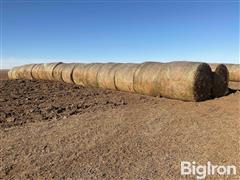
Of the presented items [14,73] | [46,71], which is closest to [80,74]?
[46,71]

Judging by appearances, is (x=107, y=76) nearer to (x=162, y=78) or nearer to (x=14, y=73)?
(x=162, y=78)

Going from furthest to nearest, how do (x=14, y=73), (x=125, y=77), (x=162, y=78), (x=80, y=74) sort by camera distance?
(x=14, y=73), (x=80, y=74), (x=125, y=77), (x=162, y=78)

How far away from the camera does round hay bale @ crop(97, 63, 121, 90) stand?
1619 cm

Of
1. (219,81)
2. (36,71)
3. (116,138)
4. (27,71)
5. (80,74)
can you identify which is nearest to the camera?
(116,138)

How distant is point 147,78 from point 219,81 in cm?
281

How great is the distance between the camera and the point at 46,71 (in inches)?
930

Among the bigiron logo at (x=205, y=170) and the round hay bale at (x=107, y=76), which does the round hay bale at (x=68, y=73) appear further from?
the bigiron logo at (x=205, y=170)

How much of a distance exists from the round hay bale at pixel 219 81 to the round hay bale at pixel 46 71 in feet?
43.9

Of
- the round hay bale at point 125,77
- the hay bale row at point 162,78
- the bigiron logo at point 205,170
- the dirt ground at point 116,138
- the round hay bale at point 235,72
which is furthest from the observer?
the round hay bale at point 235,72

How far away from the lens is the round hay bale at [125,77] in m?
14.6

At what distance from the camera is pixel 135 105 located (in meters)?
11.2

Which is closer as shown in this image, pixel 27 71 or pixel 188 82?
pixel 188 82

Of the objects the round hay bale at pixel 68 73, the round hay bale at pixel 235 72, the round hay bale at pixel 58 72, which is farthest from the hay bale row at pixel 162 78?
the round hay bale at pixel 235 72

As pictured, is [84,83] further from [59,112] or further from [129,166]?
[129,166]
